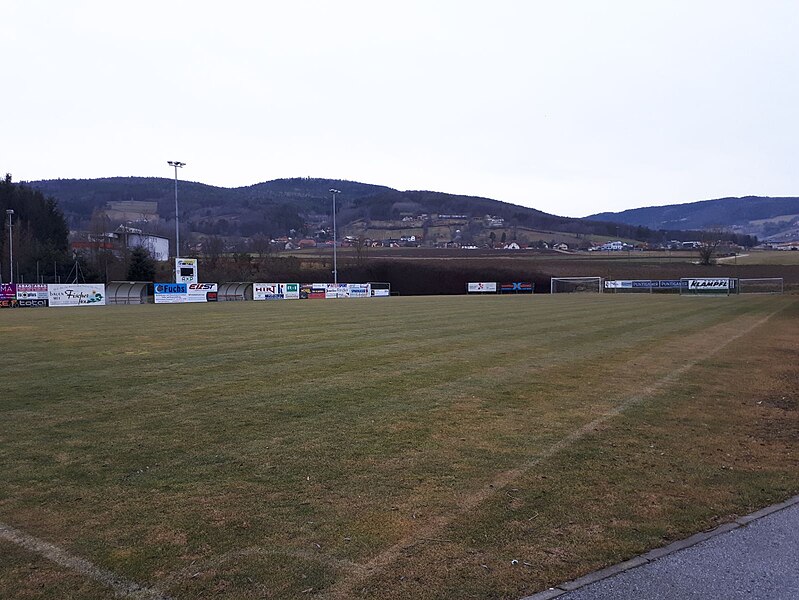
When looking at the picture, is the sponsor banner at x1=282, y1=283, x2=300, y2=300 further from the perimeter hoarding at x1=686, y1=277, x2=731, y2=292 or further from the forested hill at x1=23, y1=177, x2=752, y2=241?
the forested hill at x1=23, y1=177, x2=752, y2=241

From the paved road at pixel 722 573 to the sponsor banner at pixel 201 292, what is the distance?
54461 mm

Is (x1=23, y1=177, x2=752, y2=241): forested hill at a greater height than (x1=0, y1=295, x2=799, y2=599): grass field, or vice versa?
(x1=23, y1=177, x2=752, y2=241): forested hill

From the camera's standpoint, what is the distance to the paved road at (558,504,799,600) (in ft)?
13.2

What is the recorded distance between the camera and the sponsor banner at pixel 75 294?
45531mm

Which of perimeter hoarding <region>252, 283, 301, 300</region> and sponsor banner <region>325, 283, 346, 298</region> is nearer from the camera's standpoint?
perimeter hoarding <region>252, 283, 301, 300</region>

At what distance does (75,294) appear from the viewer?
1848 inches

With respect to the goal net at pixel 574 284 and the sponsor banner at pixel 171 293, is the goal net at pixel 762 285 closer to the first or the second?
the goal net at pixel 574 284

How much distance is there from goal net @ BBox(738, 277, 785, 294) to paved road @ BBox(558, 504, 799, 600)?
75483mm

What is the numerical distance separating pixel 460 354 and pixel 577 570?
11.2m

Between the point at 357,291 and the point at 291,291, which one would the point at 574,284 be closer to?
the point at 357,291

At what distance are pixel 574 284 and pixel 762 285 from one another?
22.5 meters

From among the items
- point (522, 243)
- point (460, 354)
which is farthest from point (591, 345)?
point (522, 243)

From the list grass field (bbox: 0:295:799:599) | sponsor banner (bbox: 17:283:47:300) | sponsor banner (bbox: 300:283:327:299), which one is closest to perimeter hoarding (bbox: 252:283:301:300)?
sponsor banner (bbox: 300:283:327:299)

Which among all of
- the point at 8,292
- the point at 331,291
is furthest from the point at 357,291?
the point at 8,292
